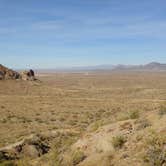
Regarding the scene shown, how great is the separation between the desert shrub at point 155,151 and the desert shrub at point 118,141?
108 cm

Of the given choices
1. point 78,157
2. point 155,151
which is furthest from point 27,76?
point 155,151

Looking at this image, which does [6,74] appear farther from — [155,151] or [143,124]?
[155,151]

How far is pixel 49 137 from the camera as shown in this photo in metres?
16.5

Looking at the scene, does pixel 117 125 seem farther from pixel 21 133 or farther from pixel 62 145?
pixel 21 133

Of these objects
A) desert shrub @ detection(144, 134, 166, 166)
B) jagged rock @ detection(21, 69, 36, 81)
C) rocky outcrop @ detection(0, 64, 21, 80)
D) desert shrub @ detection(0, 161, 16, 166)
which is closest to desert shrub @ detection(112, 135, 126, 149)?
desert shrub @ detection(144, 134, 166, 166)

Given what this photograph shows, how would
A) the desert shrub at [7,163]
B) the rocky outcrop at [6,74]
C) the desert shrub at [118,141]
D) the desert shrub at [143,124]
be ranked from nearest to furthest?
1. the desert shrub at [118,141]
2. the desert shrub at [143,124]
3. the desert shrub at [7,163]
4. the rocky outcrop at [6,74]

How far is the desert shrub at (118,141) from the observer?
32.3 ft

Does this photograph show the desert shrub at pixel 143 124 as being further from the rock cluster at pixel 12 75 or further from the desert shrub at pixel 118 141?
the rock cluster at pixel 12 75

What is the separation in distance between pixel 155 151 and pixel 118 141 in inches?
70.9

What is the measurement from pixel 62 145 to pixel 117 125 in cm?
249

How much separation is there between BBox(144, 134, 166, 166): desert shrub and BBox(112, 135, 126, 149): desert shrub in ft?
3.53

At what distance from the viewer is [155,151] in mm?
8320

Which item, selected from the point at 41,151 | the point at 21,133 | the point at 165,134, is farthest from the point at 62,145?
the point at 21,133

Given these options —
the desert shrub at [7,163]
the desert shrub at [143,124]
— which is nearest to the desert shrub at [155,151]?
the desert shrub at [143,124]
